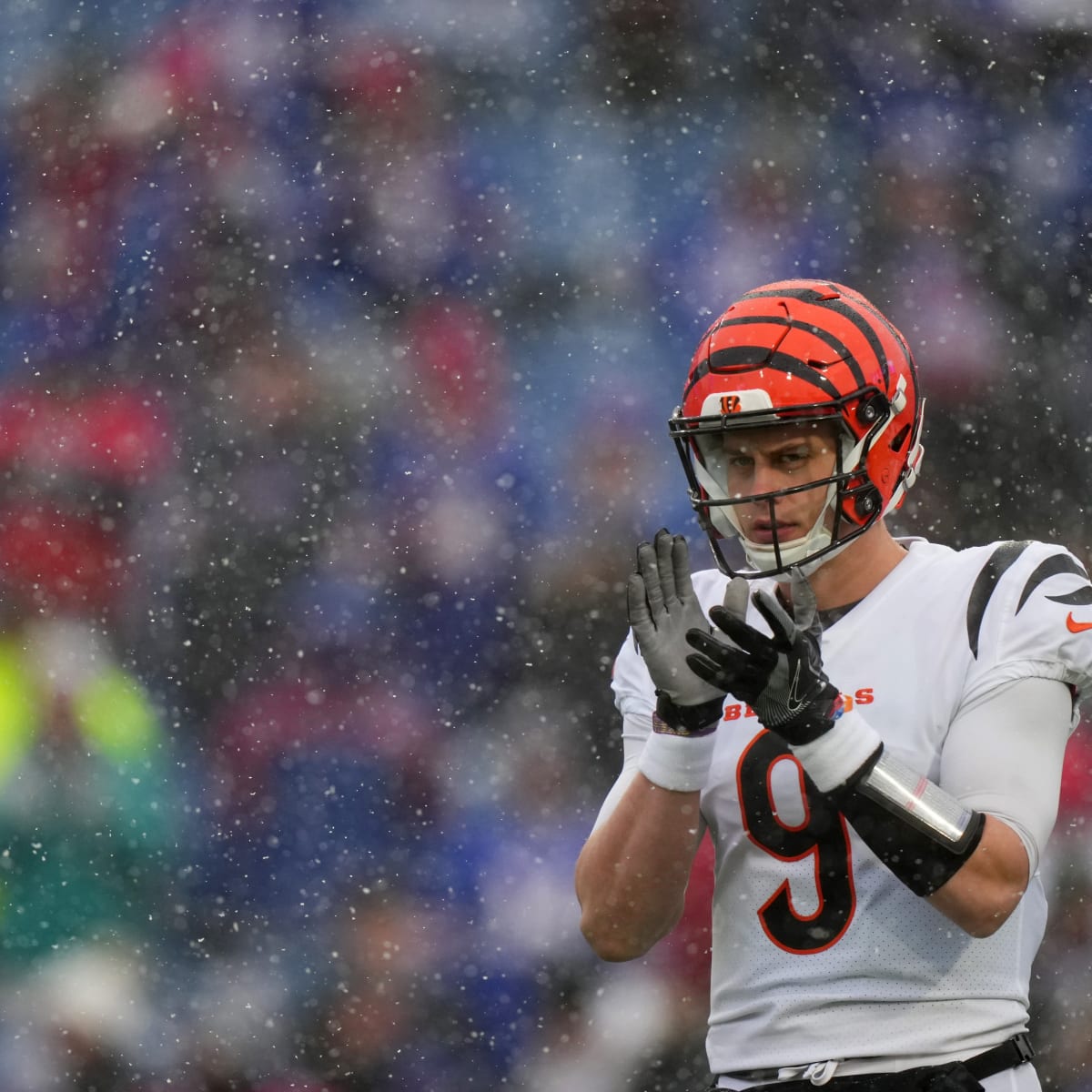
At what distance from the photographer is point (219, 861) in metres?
4.54

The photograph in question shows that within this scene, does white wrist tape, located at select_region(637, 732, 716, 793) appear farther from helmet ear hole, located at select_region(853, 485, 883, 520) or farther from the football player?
helmet ear hole, located at select_region(853, 485, 883, 520)

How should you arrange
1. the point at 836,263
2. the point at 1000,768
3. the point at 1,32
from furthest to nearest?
the point at 1,32, the point at 836,263, the point at 1000,768

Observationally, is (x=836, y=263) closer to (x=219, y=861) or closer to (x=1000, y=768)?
(x=219, y=861)

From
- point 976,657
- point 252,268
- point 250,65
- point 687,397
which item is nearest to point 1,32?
point 250,65

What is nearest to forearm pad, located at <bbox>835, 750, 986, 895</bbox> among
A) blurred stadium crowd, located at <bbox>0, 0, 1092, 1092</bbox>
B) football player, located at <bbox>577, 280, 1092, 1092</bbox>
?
football player, located at <bbox>577, 280, 1092, 1092</bbox>

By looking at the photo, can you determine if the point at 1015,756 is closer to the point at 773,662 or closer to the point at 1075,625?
the point at 1075,625

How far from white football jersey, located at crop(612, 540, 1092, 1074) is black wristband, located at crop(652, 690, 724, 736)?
4.0 inches

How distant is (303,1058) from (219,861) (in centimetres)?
57

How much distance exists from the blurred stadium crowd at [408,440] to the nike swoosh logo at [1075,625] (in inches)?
110

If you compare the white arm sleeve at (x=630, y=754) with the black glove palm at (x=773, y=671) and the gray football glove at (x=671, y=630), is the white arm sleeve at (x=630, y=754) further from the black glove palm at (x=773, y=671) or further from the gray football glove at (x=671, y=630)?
the black glove palm at (x=773, y=671)

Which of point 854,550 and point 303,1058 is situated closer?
point 854,550

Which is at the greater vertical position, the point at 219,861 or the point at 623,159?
the point at 623,159

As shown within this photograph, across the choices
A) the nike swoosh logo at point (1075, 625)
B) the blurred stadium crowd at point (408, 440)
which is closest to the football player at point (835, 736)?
the nike swoosh logo at point (1075, 625)

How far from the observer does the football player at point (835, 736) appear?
1732 millimetres
